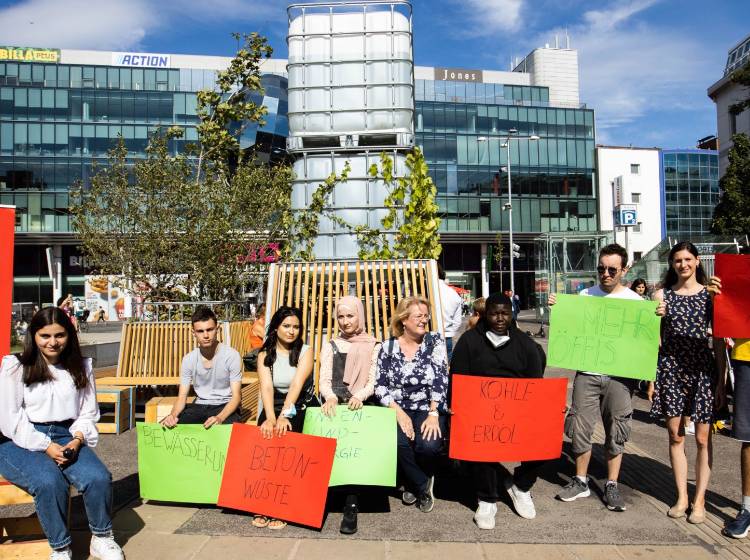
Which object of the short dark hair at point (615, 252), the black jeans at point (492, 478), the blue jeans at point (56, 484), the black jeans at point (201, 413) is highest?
the short dark hair at point (615, 252)

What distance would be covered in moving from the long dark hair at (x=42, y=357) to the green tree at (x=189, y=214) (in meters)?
5.96

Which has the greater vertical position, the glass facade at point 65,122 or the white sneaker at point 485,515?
the glass facade at point 65,122

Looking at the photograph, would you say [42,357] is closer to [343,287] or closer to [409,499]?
[409,499]

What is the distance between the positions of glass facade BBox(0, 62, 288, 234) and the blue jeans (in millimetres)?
44883

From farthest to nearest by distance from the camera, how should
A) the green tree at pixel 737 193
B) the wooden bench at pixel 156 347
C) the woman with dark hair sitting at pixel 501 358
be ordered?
the green tree at pixel 737 193
the wooden bench at pixel 156 347
the woman with dark hair sitting at pixel 501 358

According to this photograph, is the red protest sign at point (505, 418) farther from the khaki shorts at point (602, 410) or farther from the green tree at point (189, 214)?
the green tree at point (189, 214)

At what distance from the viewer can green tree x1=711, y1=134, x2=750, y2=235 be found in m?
21.0

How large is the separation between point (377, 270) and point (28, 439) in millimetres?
4312

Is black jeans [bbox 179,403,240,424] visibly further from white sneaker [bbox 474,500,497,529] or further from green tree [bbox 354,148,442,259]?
green tree [bbox 354,148,442,259]

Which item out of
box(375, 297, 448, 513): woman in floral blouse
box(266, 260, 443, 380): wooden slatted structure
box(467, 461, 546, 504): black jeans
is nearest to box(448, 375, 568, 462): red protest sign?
box(467, 461, 546, 504): black jeans

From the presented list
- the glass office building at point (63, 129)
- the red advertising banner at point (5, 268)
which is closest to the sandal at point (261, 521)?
the red advertising banner at point (5, 268)

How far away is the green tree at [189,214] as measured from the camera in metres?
10.3

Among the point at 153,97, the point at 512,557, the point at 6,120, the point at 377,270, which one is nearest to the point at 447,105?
the point at 153,97

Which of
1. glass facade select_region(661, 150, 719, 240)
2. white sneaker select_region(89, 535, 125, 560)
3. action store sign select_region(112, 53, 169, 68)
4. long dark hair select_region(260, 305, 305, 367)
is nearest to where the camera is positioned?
white sneaker select_region(89, 535, 125, 560)
